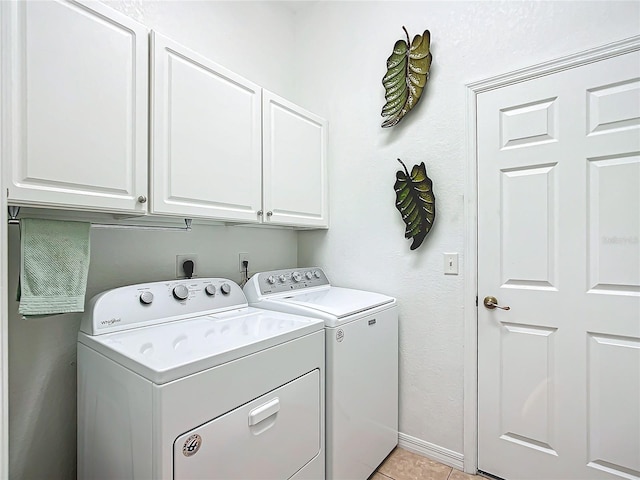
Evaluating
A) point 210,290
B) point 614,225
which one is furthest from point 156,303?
point 614,225

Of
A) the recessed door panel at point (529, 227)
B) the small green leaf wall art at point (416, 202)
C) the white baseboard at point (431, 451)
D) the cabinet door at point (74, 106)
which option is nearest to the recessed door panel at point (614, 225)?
the recessed door panel at point (529, 227)

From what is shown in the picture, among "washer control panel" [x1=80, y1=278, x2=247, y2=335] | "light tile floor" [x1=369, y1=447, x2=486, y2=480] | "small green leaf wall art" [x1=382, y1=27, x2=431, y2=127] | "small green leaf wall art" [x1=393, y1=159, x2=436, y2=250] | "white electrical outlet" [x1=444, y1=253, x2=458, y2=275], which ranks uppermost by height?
"small green leaf wall art" [x1=382, y1=27, x2=431, y2=127]

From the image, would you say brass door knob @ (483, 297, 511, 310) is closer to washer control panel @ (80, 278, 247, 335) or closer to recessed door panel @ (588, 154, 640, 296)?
recessed door panel @ (588, 154, 640, 296)

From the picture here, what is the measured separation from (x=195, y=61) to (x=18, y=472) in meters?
1.83

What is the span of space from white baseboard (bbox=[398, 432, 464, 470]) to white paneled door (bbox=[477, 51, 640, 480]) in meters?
0.13

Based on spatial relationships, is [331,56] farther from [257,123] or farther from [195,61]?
[195,61]

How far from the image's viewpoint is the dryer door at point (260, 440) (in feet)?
3.31

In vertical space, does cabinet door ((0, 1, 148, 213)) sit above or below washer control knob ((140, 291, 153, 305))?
above

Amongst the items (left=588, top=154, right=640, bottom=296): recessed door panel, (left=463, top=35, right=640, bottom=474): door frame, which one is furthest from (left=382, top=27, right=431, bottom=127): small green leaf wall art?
(left=588, top=154, right=640, bottom=296): recessed door panel

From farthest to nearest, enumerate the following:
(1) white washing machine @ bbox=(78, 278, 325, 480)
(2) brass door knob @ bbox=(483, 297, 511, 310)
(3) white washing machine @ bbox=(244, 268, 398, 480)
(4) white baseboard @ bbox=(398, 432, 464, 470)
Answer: (4) white baseboard @ bbox=(398, 432, 464, 470) < (2) brass door knob @ bbox=(483, 297, 511, 310) < (3) white washing machine @ bbox=(244, 268, 398, 480) < (1) white washing machine @ bbox=(78, 278, 325, 480)

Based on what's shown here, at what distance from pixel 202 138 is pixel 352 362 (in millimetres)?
1267

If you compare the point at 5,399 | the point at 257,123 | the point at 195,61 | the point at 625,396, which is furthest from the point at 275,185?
the point at 625,396

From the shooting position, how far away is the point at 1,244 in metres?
0.92

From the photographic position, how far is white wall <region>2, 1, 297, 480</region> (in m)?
1.32
